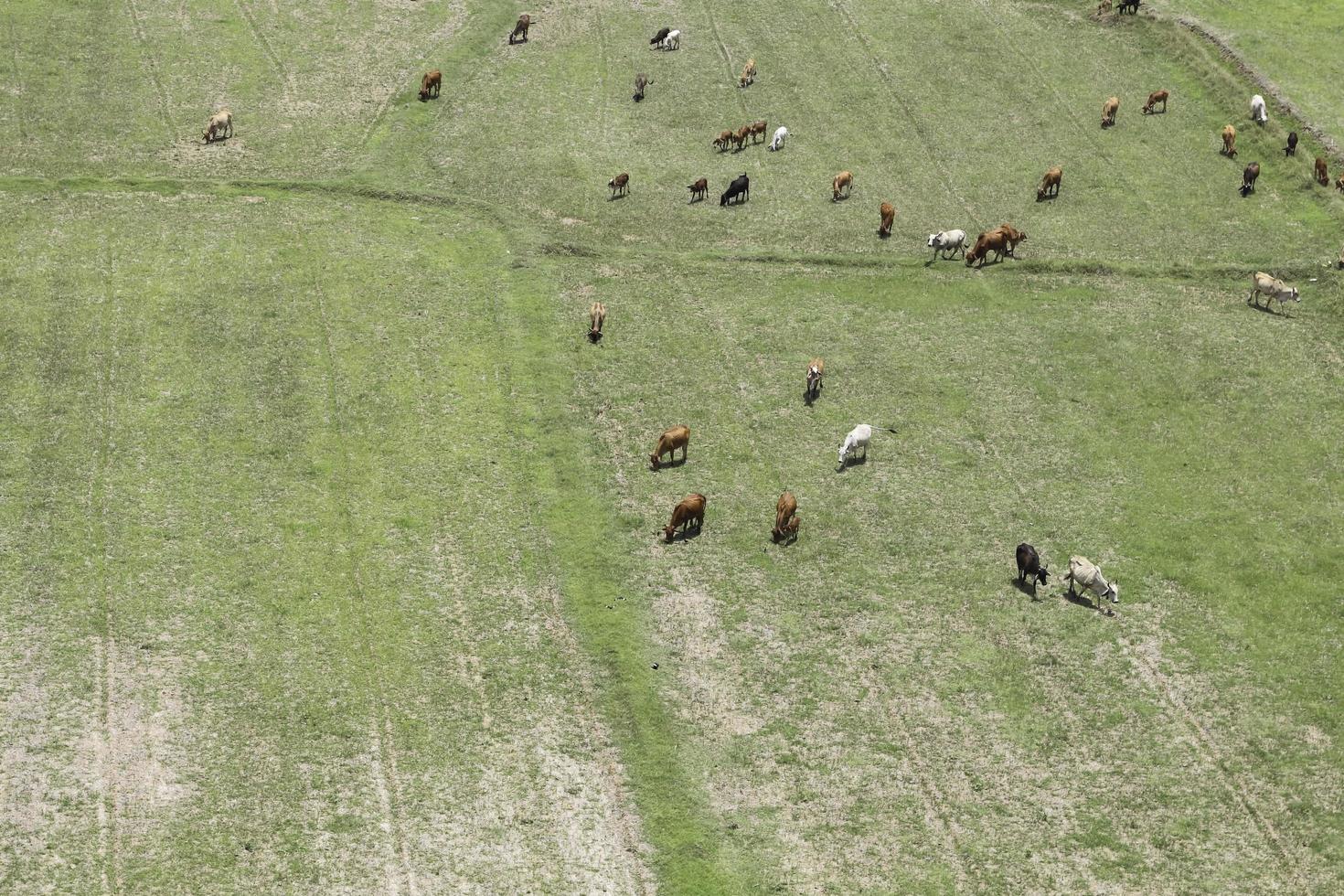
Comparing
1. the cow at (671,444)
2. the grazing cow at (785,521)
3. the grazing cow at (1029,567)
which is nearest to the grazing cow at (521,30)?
the cow at (671,444)

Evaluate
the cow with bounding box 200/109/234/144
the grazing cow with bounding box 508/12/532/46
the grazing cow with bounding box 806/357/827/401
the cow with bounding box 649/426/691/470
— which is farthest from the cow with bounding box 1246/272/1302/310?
the cow with bounding box 200/109/234/144

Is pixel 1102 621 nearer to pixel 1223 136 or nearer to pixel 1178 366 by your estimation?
pixel 1178 366

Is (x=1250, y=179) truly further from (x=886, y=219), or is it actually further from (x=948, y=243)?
(x=886, y=219)

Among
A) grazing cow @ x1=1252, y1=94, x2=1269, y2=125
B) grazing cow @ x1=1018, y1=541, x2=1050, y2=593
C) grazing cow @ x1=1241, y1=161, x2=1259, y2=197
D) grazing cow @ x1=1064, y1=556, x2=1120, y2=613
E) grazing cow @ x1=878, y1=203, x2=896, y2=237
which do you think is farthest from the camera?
grazing cow @ x1=1252, y1=94, x2=1269, y2=125

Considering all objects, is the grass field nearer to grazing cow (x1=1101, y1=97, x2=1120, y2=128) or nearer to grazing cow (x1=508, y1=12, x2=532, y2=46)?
grazing cow (x1=1101, y1=97, x2=1120, y2=128)

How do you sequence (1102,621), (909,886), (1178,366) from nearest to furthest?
(909,886), (1102,621), (1178,366)

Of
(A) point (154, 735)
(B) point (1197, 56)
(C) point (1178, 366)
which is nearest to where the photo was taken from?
(A) point (154, 735)

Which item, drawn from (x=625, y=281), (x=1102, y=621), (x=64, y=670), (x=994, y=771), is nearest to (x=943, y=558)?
(x=1102, y=621)
